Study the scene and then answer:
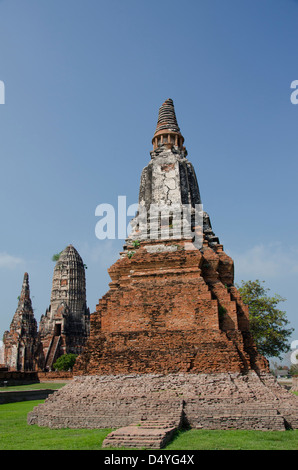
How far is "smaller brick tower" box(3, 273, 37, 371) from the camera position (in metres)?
56.9

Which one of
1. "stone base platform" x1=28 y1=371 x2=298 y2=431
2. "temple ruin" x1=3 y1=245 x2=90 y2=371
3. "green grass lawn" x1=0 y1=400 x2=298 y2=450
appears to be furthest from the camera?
"temple ruin" x1=3 y1=245 x2=90 y2=371

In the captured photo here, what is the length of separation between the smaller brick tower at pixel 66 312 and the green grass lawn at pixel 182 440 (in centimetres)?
5200

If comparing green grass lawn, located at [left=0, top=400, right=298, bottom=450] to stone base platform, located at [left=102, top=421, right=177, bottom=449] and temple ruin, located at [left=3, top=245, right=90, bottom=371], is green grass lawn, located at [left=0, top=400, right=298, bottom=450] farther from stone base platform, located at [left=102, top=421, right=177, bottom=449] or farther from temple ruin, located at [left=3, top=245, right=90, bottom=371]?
temple ruin, located at [left=3, top=245, right=90, bottom=371]

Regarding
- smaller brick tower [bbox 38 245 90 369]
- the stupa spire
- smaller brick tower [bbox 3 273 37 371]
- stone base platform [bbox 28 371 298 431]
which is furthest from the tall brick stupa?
smaller brick tower [bbox 38 245 90 369]

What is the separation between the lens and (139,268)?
15.5 metres

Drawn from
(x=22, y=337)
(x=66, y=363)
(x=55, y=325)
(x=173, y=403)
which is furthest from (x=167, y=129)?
(x=55, y=325)

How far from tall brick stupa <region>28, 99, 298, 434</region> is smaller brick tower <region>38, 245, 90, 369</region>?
160ft

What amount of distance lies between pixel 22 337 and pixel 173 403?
51.3 meters

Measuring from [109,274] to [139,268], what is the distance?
216 centimetres

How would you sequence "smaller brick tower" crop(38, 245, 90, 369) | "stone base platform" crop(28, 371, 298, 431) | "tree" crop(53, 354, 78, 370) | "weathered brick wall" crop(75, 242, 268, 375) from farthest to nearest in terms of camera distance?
"smaller brick tower" crop(38, 245, 90, 369), "tree" crop(53, 354, 78, 370), "weathered brick wall" crop(75, 242, 268, 375), "stone base platform" crop(28, 371, 298, 431)

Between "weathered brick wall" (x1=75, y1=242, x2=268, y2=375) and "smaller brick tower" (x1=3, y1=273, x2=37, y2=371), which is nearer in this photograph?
"weathered brick wall" (x1=75, y1=242, x2=268, y2=375)

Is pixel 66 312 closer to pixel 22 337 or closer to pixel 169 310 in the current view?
pixel 22 337

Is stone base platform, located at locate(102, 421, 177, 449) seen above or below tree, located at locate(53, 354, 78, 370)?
above

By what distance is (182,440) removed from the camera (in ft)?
30.5
